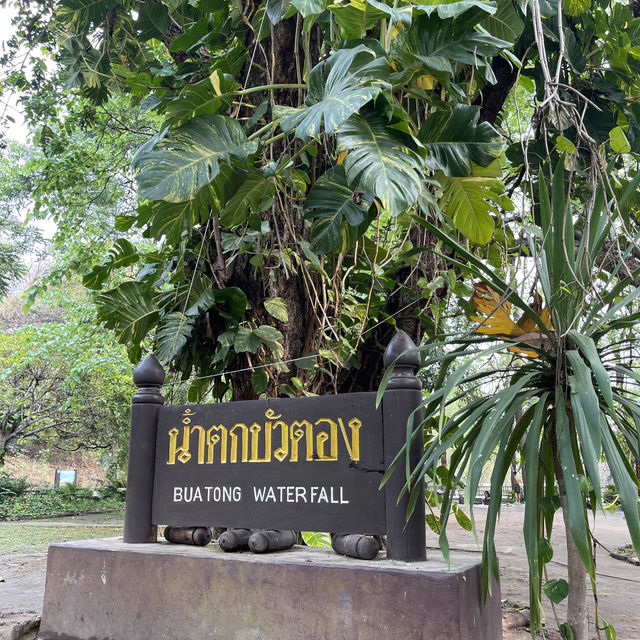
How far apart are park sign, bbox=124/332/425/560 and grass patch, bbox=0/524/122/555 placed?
529 centimetres

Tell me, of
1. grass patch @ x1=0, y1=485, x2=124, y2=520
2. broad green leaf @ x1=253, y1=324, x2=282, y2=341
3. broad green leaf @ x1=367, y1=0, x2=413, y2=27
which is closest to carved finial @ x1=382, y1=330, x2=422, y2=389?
broad green leaf @ x1=253, y1=324, x2=282, y2=341

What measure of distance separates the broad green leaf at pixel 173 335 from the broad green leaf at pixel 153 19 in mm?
1762

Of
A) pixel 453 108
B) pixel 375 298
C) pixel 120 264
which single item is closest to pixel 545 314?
pixel 453 108

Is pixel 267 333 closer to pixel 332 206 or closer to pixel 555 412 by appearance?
pixel 332 206

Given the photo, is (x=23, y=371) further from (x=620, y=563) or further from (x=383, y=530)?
(x=383, y=530)

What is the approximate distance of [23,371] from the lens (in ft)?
39.0

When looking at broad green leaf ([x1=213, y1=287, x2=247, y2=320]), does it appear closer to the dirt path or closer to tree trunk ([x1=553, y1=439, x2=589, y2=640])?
tree trunk ([x1=553, y1=439, x2=589, y2=640])

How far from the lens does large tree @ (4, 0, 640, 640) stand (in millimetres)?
1785

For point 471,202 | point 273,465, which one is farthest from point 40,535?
point 471,202

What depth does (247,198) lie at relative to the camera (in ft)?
7.93

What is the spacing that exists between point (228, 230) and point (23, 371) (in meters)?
10.5

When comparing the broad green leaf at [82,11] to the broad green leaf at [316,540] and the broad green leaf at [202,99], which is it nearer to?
the broad green leaf at [202,99]

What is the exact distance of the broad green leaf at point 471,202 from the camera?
2.46 m

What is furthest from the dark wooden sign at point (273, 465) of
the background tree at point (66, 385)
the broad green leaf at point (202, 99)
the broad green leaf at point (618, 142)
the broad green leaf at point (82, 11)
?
the background tree at point (66, 385)
